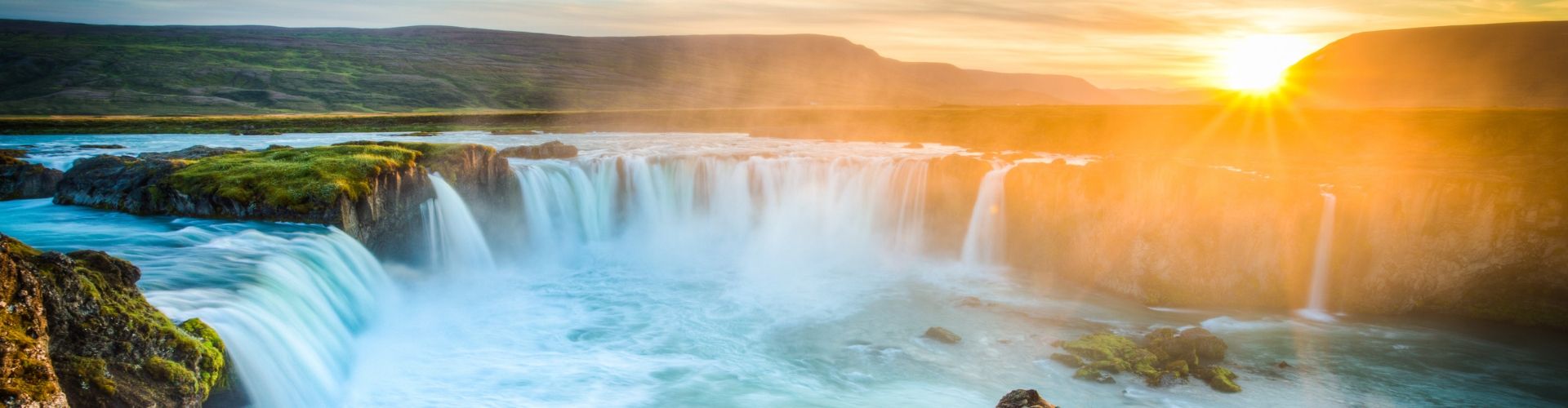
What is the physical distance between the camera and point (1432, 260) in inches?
821

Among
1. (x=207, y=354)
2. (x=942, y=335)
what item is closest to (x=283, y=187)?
(x=207, y=354)

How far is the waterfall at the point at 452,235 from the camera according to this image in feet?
76.8

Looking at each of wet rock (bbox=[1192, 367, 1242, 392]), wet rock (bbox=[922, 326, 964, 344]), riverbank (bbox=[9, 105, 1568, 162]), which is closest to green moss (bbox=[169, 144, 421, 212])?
wet rock (bbox=[922, 326, 964, 344])

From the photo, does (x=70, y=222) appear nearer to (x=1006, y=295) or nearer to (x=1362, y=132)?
(x=1006, y=295)

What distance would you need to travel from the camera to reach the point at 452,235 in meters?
24.2

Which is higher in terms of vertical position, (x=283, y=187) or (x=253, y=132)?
(x=253, y=132)

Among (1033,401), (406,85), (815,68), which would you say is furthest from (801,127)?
(815,68)

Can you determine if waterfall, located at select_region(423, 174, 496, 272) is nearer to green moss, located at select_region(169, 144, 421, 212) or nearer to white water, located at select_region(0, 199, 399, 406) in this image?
green moss, located at select_region(169, 144, 421, 212)

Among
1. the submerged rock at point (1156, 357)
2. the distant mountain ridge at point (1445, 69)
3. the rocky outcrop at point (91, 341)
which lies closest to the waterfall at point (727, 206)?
the submerged rock at point (1156, 357)

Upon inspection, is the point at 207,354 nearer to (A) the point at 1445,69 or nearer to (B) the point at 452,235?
(B) the point at 452,235

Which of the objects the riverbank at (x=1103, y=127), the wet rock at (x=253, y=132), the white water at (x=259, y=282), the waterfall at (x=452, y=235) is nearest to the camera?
the white water at (x=259, y=282)

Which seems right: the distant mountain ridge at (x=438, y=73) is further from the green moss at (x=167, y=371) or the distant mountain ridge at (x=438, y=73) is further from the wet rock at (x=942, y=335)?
the wet rock at (x=942, y=335)

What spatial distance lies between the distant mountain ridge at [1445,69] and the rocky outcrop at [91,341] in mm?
64489

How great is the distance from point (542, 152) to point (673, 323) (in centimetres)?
1477
